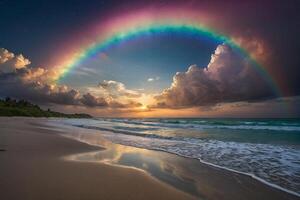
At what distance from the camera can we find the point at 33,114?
→ 79.4m

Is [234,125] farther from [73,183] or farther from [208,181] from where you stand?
[73,183]

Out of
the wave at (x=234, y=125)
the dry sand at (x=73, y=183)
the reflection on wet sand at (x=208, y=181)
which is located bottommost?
the reflection on wet sand at (x=208, y=181)

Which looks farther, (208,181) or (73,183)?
(208,181)

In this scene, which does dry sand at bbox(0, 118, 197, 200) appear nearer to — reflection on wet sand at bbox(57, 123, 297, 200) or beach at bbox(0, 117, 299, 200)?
beach at bbox(0, 117, 299, 200)

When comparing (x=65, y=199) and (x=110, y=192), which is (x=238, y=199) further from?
(x=65, y=199)

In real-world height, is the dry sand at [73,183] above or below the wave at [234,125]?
below

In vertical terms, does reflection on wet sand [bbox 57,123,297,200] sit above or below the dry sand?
below

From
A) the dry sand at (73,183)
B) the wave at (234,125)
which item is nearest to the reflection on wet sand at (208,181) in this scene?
the dry sand at (73,183)

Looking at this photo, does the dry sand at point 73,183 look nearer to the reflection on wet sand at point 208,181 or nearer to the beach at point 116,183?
the beach at point 116,183

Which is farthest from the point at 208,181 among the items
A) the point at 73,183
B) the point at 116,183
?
the point at 73,183

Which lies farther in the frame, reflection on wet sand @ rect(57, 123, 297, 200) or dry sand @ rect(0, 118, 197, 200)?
reflection on wet sand @ rect(57, 123, 297, 200)

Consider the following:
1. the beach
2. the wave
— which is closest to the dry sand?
the beach

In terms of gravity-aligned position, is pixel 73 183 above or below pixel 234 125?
below

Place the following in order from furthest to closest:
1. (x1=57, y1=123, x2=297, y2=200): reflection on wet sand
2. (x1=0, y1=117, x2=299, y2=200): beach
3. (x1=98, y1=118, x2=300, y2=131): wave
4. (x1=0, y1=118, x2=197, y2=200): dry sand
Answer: (x1=98, y1=118, x2=300, y2=131): wave < (x1=57, y1=123, x2=297, y2=200): reflection on wet sand < (x1=0, y1=117, x2=299, y2=200): beach < (x1=0, y1=118, x2=197, y2=200): dry sand
